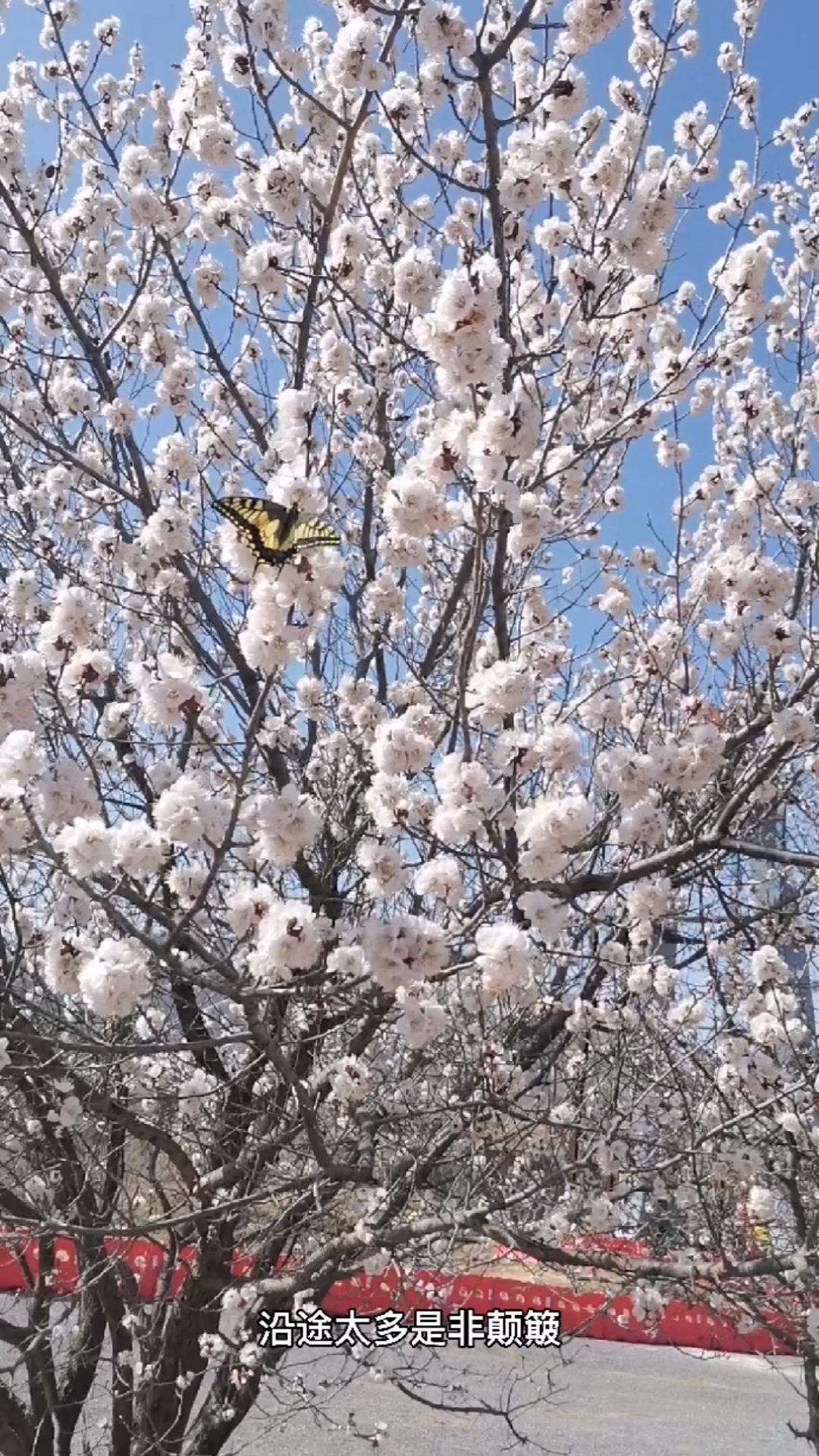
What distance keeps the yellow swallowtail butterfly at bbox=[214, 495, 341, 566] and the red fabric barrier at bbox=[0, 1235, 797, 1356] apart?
7.05ft

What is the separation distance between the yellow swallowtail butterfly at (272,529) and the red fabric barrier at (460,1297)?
2147 mm

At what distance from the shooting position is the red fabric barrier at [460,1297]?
13.1 feet

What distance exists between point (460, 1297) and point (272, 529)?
33.3 feet

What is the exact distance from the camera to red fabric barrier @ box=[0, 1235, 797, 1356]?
399cm

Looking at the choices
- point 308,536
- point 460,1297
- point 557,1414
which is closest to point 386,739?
point 308,536

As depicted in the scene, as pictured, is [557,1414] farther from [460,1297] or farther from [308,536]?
[308,536]

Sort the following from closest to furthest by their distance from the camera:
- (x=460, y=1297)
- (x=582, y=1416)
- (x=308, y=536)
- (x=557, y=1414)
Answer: (x=308, y=536) → (x=460, y=1297) → (x=582, y=1416) → (x=557, y=1414)

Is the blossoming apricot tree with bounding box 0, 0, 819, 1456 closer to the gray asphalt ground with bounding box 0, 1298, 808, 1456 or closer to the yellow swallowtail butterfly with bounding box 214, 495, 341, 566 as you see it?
the yellow swallowtail butterfly with bounding box 214, 495, 341, 566

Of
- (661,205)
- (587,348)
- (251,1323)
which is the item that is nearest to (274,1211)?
(251,1323)

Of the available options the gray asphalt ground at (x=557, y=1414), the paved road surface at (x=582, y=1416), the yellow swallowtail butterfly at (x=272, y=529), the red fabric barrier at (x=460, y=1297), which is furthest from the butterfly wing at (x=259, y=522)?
the paved road surface at (x=582, y=1416)

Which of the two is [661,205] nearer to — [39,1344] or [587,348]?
[587,348]

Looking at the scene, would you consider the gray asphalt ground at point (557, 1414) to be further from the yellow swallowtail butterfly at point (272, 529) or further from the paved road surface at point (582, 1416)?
the yellow swallowtail butterfly at point (272, 529)

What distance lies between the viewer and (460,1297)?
1068 centimetres

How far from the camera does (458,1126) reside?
3.28 metres
